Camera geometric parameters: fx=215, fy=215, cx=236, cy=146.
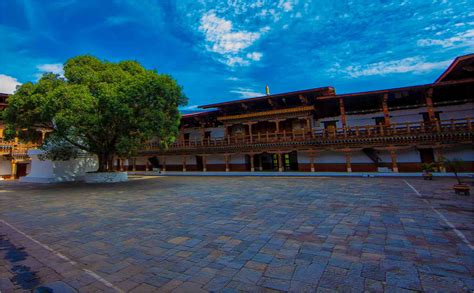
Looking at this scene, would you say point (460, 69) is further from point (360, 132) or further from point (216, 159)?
point (216, 159)

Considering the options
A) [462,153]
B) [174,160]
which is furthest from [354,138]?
[174,160]

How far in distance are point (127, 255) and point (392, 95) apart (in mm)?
21733

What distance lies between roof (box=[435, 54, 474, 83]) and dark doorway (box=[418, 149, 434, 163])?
18.9ft

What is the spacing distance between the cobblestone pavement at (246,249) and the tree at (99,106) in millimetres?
7115

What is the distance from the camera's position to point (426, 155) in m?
17.6

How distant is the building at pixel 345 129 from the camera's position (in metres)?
16.4

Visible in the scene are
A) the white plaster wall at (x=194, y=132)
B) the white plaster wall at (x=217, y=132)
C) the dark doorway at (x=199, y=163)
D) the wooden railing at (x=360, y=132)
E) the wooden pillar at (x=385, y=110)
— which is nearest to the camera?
the wooden railing at (x=360, y=132)

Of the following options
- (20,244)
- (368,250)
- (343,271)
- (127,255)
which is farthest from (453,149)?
(20,244)

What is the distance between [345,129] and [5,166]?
39084mm

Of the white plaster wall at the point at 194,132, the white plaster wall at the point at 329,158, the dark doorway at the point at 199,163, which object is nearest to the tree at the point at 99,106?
the dark doorway at the point at 199,163

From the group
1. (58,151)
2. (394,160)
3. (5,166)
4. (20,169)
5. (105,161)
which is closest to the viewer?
(58,151)

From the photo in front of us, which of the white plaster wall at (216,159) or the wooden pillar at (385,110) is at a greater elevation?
the wooden pillar at (385,110)

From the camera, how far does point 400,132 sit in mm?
17016

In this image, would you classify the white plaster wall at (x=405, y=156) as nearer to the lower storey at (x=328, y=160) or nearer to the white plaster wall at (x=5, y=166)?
the lower storey at (x=328, y=160)
